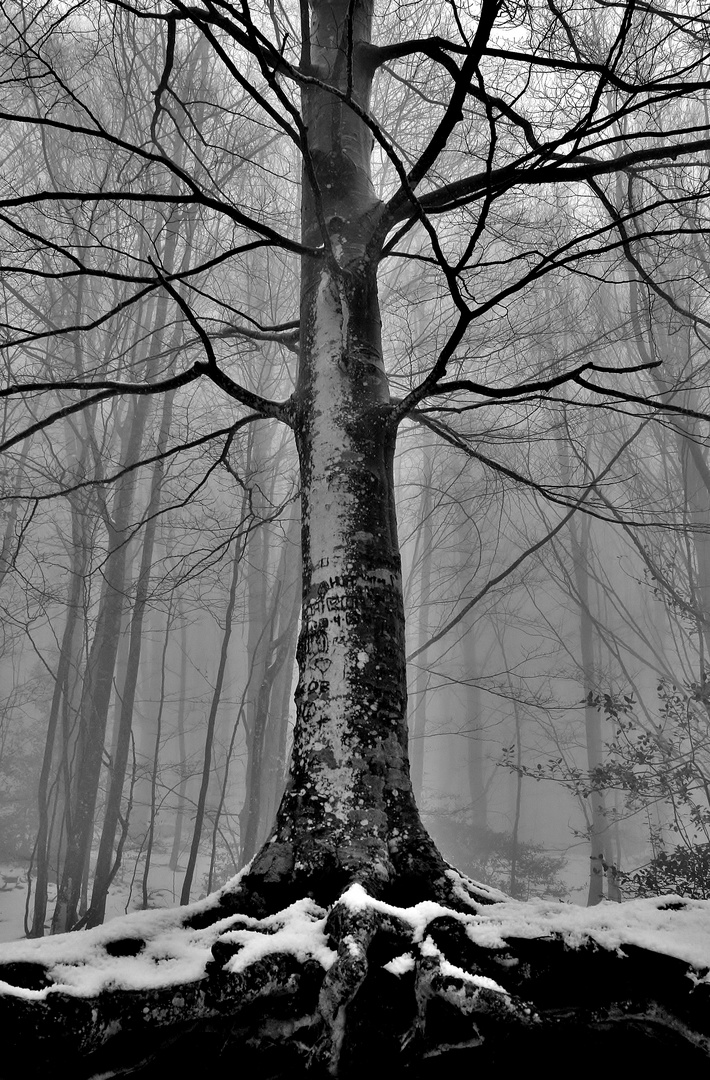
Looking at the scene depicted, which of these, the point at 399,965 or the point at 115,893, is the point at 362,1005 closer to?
the point at 399,965

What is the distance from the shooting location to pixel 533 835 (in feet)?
61.8

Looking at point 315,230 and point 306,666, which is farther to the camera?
point 315,230

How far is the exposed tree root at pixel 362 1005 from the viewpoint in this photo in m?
1.11

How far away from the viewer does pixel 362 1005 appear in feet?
3.75

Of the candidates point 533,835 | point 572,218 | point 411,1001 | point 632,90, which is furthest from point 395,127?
point 533,835

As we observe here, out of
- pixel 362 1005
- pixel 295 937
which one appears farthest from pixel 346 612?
pixel 362 1005

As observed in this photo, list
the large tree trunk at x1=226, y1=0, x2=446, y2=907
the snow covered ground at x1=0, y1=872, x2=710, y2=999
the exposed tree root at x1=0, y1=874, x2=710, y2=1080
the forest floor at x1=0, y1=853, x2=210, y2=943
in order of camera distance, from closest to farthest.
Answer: the exposed tree root at x1=0, y1=874, x2=710, y2=1080 < the snow covered ground at x1=0, y1=872, x2=710, y2=999 < the large tree trunk at x1=226, y1=0, x2=446, y2=907 < the forest floor at x1=0, y1=853, x2=210, y2=943

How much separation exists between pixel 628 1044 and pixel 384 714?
0.83m

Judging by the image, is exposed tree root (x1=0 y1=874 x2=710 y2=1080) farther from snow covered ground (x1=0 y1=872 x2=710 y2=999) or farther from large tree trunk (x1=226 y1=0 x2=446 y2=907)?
large tree trunk (x1=226 y1=0 x2=446 y2=907)

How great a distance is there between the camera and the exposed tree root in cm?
111

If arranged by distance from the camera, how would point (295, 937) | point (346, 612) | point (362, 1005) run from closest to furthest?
point (362, 1005) → point (295, 937) → point (346, 612)

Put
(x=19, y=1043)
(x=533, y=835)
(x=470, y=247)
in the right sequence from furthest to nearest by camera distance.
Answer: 1. (x=533, y=835)
2. (x=470, y=247)
3. (x=19, y=1043)

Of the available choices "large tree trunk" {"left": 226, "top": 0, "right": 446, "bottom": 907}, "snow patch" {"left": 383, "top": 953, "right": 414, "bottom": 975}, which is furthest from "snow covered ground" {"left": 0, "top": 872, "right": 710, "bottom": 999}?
"large tree trunk" {"left": 226, "top": 0, "right": 446, "bottom": 907}

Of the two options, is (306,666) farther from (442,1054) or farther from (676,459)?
(676,459)
